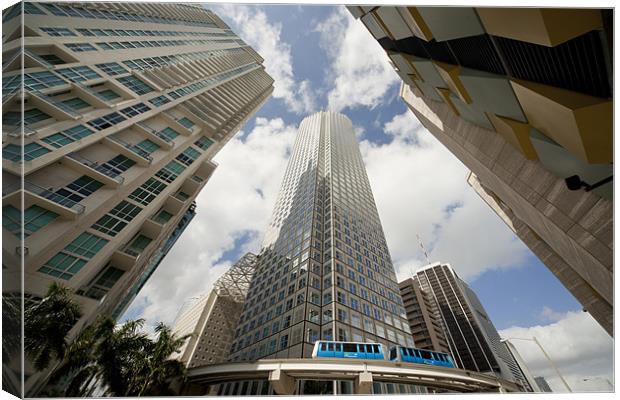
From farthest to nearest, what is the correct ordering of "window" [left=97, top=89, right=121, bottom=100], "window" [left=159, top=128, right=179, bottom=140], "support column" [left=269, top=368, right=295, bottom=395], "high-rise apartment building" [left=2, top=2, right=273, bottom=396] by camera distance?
1. "window" [left=159, top=128, right=179, bottom=140]
2. "window" [left=97, top=89, right=121, bottom=100]
3. "support column" [left=269, top=368, right=295, bottom=395]
4. "high-rise apartment building" [left=2, top=2, right=273, bottom=396]

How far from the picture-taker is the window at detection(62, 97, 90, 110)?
58.0 ft

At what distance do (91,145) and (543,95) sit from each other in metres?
24.4

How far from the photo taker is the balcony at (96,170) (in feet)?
50.8

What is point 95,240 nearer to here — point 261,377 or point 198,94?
point 261,377

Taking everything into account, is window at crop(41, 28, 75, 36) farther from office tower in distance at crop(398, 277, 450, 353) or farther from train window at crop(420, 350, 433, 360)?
office tower in distance at crop(398, 277, 450, 353)

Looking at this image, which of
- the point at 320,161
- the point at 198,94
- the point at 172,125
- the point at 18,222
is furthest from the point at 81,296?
the point at 320,161

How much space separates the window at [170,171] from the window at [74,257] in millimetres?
8151

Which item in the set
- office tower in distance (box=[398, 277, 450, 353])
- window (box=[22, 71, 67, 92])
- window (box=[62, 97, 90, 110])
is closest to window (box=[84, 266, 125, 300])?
window (box=[62, 97, 90, 110])

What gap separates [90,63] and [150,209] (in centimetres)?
1452

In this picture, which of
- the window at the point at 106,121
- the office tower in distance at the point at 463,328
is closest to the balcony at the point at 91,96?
the window at the point at 106,121

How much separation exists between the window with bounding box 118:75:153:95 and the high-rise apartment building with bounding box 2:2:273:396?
0.15 m

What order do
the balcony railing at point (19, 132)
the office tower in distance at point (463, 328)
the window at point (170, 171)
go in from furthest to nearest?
the office tower in distance at point (463, 328) < the window at point (170, 171) < the balcony railing at point (19, 132)

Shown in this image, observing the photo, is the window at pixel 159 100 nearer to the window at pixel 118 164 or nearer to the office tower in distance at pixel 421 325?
the window at pixel 118 164

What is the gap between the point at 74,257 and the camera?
13438 millimetres
